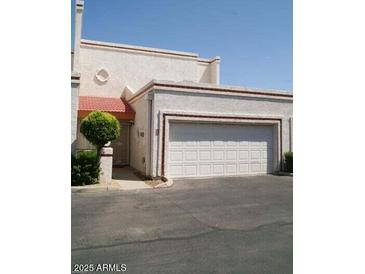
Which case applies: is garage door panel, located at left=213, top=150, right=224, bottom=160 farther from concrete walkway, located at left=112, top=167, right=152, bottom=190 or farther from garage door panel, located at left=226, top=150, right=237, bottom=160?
concrete walkway, located at left=112, top=167, right=152, bottom=190

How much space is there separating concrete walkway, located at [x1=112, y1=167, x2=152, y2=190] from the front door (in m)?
1.38

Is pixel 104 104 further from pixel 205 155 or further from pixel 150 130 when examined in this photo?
pixel 205 155

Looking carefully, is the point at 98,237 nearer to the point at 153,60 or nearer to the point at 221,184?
the point at 221,184

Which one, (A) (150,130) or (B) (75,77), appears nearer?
(B) (75,77)

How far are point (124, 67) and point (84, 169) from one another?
8.15 meters

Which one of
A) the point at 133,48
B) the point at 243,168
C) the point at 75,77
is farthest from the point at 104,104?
the point at 243,168

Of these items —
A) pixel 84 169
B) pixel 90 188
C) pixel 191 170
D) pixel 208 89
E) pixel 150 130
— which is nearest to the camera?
pixel 90 188

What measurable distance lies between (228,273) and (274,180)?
8.08 metres

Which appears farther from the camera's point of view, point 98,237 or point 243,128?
point 243,128

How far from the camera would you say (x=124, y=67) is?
16.1 meters

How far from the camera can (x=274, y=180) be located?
37.2 ft

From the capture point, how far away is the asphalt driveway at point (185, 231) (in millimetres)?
4078

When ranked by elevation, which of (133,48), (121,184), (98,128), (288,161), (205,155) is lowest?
(121,184)
